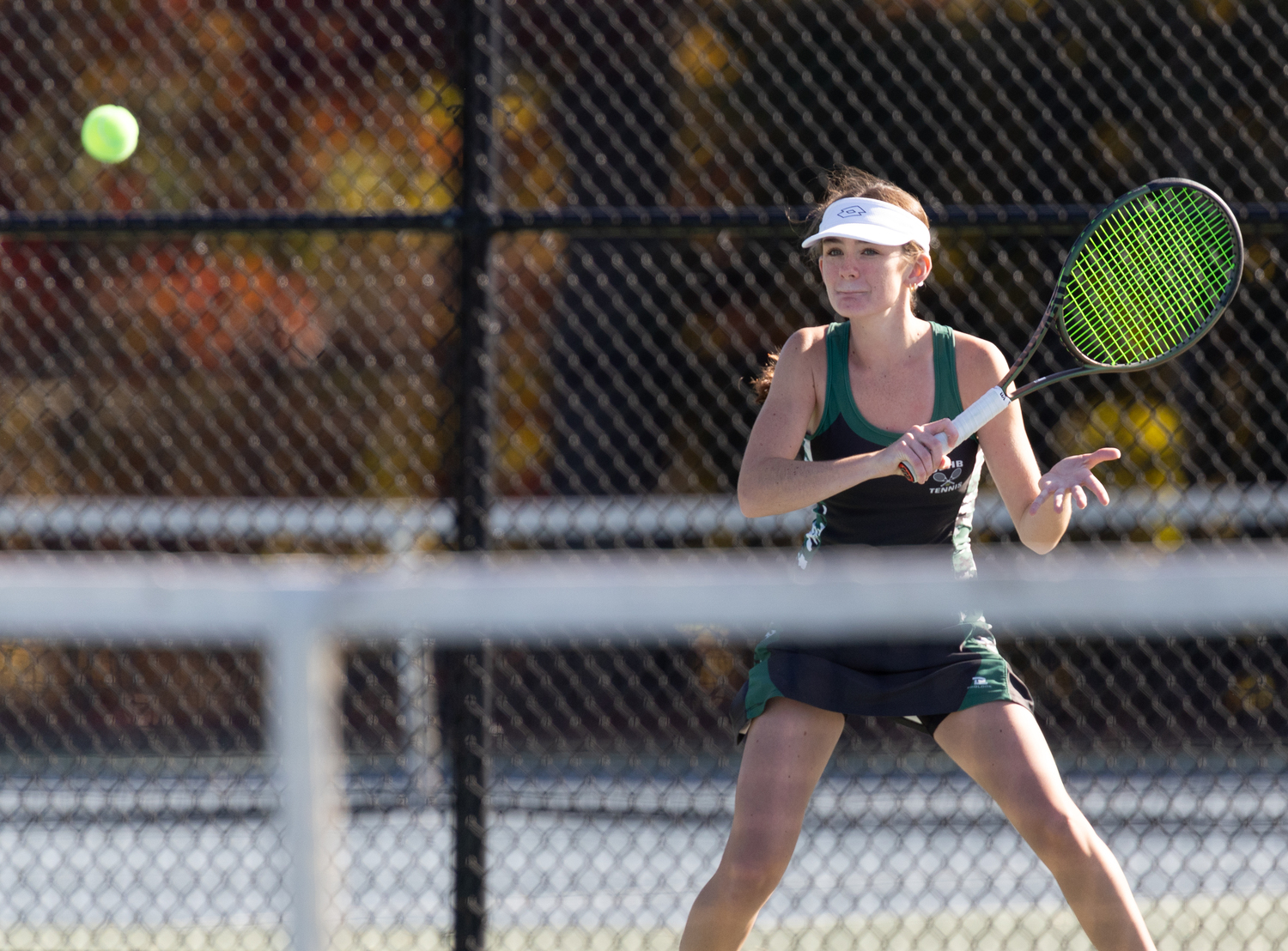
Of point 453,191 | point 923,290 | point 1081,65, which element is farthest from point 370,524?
point 1081,65

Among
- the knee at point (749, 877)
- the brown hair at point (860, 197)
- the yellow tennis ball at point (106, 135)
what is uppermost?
the yellow tennis ball at point (106, 135)

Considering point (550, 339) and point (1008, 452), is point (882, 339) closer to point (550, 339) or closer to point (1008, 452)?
point (1008, 452)

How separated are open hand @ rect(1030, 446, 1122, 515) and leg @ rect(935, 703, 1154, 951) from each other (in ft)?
1.08

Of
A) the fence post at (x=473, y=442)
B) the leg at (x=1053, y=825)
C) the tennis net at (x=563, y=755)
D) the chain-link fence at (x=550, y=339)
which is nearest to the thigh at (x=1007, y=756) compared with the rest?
the leg at (x=1053, y=825)

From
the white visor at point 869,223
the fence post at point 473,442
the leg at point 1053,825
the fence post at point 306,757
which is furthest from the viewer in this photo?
the fence post at point 473,442

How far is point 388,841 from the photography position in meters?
4.49

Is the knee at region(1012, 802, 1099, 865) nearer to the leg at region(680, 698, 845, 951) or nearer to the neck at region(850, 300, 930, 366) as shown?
the leg at region(680, 698, 845, 951)

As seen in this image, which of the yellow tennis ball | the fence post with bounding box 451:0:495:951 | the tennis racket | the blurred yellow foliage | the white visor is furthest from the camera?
→ the blurred yellow foliage

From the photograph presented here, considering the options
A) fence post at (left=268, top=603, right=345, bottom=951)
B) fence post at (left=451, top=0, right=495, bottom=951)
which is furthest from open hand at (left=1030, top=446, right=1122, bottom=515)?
fence post at (left=268, top=603, right=345, bottom=951)

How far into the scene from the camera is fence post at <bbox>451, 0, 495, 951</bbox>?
282cm

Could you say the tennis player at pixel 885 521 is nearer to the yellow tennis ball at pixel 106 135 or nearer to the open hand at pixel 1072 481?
the open hand at pixel 1072 481

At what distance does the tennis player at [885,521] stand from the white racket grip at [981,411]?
2.2 inches

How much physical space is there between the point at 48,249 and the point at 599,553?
2.52 metres

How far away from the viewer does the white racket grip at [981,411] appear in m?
2.07
